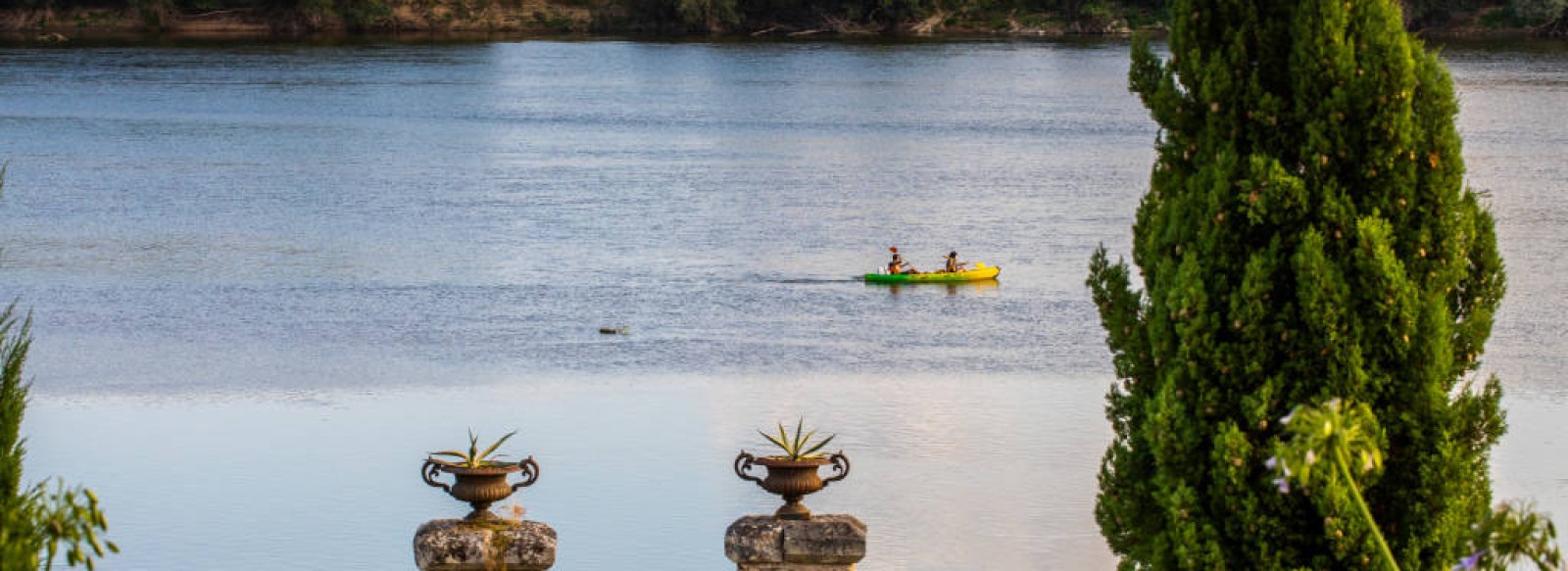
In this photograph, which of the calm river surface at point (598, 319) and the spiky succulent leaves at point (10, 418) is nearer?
the spiky succulent leaves at point (10, 418)

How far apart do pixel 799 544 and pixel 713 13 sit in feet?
327

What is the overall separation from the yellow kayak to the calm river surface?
43 cm

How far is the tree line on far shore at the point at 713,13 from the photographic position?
109m

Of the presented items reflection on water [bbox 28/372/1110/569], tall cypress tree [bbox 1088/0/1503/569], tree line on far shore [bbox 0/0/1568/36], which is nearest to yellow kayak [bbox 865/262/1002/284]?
reflection on water [bbox 28/372/1110/569]

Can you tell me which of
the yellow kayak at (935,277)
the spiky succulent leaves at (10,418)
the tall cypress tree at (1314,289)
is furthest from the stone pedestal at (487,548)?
the yellow kayak at (935,277)

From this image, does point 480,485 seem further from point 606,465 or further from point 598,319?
point 598,319

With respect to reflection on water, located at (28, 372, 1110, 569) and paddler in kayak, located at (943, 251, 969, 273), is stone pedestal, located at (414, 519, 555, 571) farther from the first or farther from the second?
paddler in kayak, located at (943, 251, 969, 273)

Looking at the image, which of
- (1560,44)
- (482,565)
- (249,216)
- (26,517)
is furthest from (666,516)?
(1560,44)

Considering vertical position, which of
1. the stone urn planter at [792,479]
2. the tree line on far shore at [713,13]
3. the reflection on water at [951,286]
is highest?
the stone urn planter at [792,479]

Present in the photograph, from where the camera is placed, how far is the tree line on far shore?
109m

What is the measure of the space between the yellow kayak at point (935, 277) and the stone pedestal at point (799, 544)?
20.0 m

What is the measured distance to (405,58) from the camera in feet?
305

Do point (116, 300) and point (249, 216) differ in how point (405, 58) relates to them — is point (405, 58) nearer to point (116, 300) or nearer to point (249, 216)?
point (249, 216)

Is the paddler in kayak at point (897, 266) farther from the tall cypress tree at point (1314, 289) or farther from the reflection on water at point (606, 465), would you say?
the tall cypress tree at point (1314, 289)
